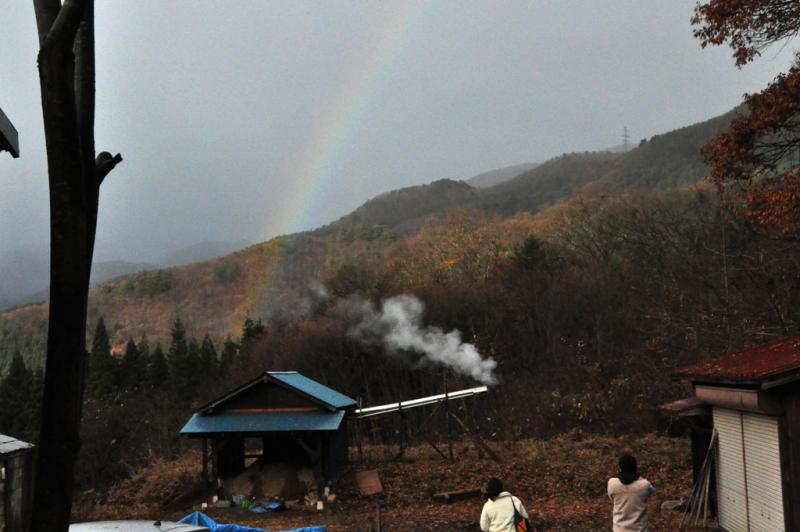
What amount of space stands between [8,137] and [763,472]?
10.1 m

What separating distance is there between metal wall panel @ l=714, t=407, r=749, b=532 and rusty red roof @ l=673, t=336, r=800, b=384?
28.0 inches

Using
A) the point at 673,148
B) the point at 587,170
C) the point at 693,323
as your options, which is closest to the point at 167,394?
the point at 693,323

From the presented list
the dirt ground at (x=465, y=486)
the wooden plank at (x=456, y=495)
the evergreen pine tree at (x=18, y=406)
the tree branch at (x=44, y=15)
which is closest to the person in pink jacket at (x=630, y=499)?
the dirt ground at (x=465, y=486)

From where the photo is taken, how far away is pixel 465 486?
1997 centimetres

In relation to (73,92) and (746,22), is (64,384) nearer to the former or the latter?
(73,92)

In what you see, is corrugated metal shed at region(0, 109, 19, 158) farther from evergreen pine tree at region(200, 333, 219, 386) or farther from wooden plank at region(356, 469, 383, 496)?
evergreen pine tree at region(200, 333, 219, 386)

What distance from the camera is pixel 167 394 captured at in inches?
1886

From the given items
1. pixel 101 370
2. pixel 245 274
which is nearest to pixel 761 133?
pixel 101 370

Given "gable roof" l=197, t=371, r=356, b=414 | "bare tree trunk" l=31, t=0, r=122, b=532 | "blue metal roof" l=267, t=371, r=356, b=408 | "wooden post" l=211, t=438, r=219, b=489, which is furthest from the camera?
"blue metal roof" l=267, t=371, r=356, b=408

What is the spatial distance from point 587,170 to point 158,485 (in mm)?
142441

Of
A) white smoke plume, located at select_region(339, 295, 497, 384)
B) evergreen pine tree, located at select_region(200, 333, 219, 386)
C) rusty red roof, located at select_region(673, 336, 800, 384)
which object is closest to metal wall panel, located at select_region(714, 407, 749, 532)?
rusty red roof, located at select_region(673, 336, 800, 384)

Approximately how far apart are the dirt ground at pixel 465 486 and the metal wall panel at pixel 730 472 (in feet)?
4.42

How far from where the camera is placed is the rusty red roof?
8570 millimetres

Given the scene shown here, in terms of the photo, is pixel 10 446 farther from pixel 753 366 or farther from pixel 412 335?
pixel 412 335
